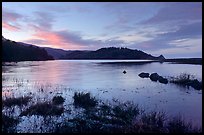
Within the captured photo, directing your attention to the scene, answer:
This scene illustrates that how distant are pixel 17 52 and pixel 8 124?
153m

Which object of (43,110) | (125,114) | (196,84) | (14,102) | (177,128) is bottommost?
(177,128)

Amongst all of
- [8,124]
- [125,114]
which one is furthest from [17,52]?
[8,124]

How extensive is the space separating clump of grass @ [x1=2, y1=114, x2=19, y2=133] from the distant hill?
12164 cm

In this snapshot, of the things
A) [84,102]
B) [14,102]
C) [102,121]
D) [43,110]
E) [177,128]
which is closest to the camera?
[177,128]

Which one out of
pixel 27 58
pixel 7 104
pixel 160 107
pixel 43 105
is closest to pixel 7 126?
pixel 43 105

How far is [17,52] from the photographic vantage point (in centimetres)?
15738

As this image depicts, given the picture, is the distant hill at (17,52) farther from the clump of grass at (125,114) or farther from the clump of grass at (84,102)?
the clump of grass at (125,114)

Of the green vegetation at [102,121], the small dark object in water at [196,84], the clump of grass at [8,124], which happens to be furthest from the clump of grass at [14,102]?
the small dark object in water at [196,84]

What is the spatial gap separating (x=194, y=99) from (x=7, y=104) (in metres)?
17.6

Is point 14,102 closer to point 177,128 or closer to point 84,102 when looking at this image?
point 84,102

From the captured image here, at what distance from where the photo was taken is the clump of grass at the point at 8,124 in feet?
40.1

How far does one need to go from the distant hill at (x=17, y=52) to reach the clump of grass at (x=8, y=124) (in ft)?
399

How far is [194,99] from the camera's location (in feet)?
80.6

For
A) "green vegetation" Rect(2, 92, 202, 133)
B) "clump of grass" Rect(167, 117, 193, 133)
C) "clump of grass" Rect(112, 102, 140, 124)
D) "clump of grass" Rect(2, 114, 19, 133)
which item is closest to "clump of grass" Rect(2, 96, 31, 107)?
"green vegetation" Rect(2, 92, 202, 133)
